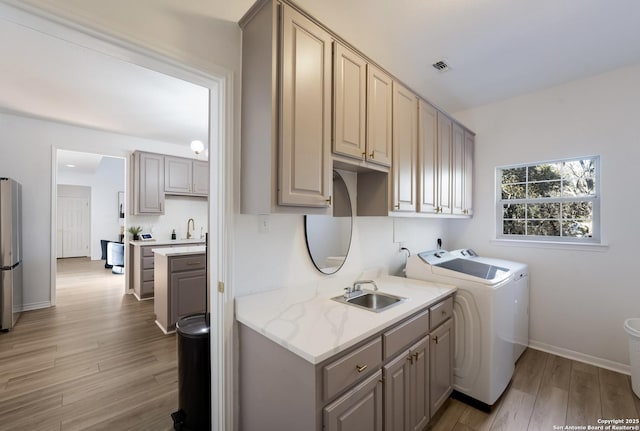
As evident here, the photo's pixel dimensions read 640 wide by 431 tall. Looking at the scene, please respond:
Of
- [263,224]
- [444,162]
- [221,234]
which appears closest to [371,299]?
[263,224]

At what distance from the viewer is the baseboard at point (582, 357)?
2450 millimetres

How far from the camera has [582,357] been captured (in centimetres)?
264

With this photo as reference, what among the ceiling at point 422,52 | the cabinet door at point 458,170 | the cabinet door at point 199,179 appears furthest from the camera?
the cabinet door at point 199,179

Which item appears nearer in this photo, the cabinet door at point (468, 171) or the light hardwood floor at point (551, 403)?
the light hardwood floor at point (551, 403)

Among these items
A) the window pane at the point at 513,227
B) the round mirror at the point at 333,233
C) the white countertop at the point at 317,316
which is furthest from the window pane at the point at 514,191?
A: the round mirror at the point at 333,233

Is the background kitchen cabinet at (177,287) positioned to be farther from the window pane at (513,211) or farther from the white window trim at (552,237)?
the window pane at (513,211)

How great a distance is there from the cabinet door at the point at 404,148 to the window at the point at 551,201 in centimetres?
166

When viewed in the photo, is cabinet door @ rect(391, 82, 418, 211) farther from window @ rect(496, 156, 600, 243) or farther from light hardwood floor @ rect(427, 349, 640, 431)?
window @ rect(496, 156, 600, 243)

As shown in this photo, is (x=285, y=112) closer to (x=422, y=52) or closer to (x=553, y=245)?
(x=422, y=52)

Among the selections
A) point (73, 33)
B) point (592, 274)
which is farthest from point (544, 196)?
point (73, 33)

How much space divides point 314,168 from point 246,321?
88cm

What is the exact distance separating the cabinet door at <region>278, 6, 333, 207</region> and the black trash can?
3.47 ft

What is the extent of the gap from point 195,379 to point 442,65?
3.02 meters

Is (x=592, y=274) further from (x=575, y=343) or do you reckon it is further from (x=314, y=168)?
(x=314, y=168)
